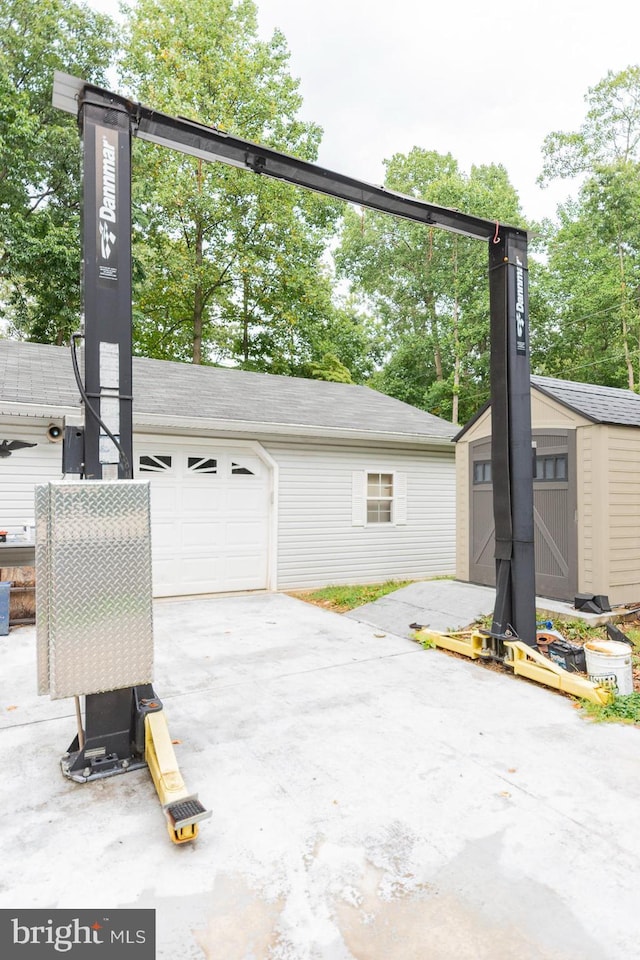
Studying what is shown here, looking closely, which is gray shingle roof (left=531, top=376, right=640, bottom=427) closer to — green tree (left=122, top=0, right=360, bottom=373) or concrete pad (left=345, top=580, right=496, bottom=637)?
concrete pad (left=345, top=580, right=496, bottom=637)

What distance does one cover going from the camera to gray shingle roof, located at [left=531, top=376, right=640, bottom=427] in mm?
6062

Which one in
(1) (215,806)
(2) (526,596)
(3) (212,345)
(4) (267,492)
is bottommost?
(1) (215,806)

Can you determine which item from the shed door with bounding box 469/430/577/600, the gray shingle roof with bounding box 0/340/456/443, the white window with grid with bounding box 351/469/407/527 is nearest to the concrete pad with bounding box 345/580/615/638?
the shed door with bounding box 469/430/577/600

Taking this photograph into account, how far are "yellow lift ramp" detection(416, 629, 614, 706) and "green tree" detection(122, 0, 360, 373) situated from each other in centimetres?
1425

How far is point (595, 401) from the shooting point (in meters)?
6.57

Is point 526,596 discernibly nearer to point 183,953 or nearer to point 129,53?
point 183,953

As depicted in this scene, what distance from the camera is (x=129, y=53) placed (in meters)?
17.1

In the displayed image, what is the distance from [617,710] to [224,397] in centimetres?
695

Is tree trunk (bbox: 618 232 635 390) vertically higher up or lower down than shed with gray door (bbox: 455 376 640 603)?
higher up

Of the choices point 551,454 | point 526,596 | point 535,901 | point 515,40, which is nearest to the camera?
point 535,901

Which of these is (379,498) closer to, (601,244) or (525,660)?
(525,660)

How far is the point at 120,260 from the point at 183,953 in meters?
3.02

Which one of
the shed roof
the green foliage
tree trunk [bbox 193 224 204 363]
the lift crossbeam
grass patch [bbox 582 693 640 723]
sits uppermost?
tree trunk [bbox 193 224 204 363]

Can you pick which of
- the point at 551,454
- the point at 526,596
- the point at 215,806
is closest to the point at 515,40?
the point at 551,454
